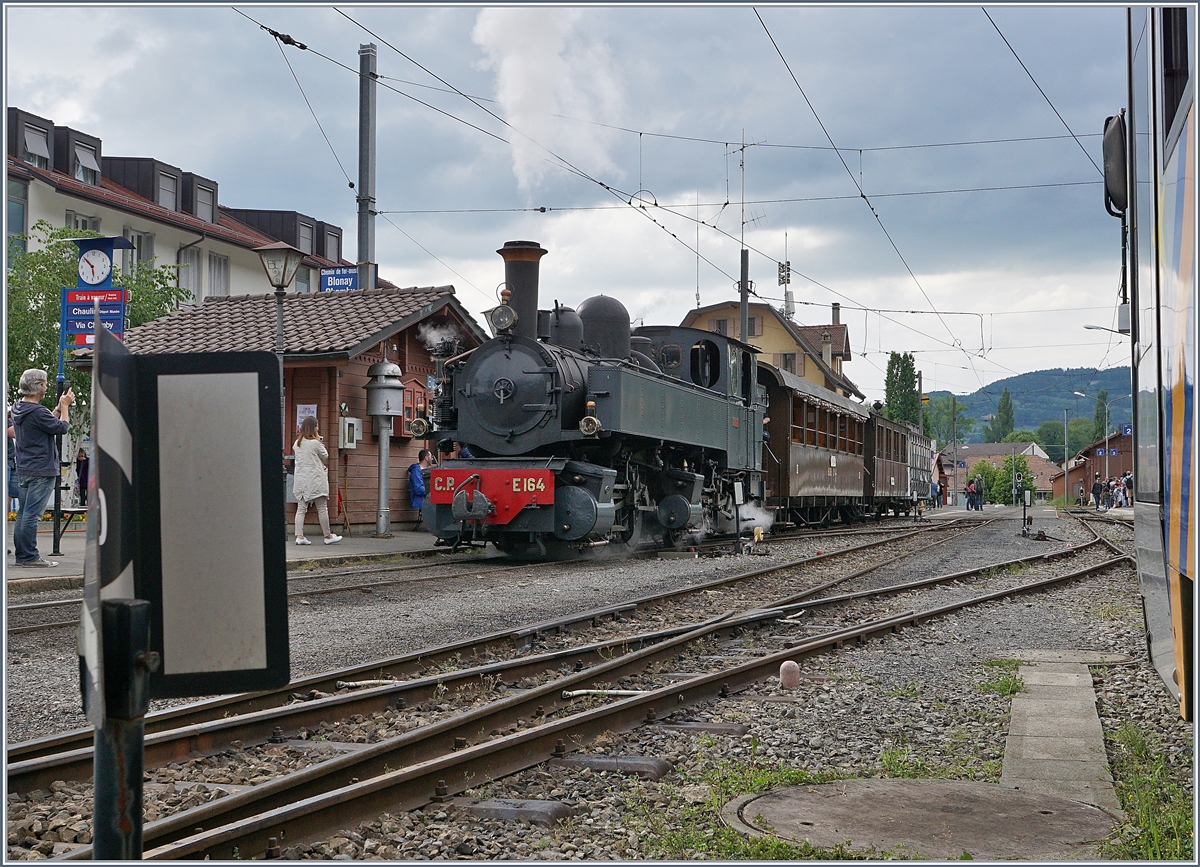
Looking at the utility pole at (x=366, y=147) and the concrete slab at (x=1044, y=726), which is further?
the utility pole at (x=366, y=147)

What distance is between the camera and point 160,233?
39.2 m

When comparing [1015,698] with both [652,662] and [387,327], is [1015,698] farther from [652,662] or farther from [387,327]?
[387,327]

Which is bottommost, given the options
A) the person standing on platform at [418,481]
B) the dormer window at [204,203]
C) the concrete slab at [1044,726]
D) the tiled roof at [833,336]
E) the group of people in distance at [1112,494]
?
the group of people in distance at [1112,494]

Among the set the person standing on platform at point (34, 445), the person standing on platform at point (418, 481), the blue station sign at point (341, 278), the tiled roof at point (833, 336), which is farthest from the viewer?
the tiled roof at point (833, 336)

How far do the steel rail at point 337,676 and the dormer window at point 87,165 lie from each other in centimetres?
3459

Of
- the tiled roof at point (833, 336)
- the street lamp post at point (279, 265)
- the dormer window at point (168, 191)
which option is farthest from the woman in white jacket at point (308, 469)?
the tiled roof at point (833, 336)

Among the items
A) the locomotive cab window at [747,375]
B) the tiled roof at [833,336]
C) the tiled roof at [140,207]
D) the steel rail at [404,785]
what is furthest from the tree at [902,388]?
the steel rail at [404,785]

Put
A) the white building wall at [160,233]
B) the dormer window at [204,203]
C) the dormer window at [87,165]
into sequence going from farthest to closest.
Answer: the dormer window at [204,203] → the dormer window at [87,165] → the white building wall at [160,233]

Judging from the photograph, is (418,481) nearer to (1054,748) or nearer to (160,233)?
(1054,748)

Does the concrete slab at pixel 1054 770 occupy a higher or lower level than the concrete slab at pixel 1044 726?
higher

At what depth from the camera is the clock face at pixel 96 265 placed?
1311cm

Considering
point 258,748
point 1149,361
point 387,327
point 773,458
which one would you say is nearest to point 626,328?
point 387,327

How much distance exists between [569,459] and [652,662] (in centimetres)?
770

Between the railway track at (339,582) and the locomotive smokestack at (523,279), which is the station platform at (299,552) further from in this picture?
the locomotive smokestack at (523,279)
